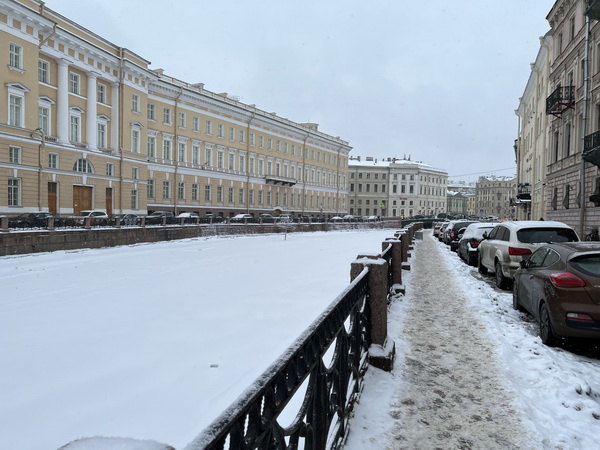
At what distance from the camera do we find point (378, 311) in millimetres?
5117

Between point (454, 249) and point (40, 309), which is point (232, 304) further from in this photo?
point (454, 249)

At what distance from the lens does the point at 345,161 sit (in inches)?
3391

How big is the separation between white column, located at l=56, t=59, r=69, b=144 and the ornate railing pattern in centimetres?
3577

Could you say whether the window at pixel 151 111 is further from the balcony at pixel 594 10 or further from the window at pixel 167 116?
the balcony at pixel 594 10

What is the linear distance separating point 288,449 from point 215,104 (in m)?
54.3

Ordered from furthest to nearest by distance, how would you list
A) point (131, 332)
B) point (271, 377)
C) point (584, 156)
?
point (584, 156), point (131, 332), point (271, 377)

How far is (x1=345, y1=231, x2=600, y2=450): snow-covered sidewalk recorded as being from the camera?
369cm

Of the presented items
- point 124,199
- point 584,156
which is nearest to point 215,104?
point 124,199

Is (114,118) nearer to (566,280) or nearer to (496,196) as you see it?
(566,280)

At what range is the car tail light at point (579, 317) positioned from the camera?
5774mm

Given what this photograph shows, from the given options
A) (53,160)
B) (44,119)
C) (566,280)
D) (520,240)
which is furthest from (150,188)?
(566,280)

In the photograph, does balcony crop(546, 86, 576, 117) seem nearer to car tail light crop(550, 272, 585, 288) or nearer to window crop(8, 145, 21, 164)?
car tail light crop(550, 272, 585, 288)

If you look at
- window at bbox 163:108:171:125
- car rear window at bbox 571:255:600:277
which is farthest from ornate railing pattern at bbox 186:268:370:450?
window at bbox 163:108:171:125

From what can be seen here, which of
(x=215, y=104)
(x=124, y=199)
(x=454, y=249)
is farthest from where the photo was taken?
(x=215, y=104)
